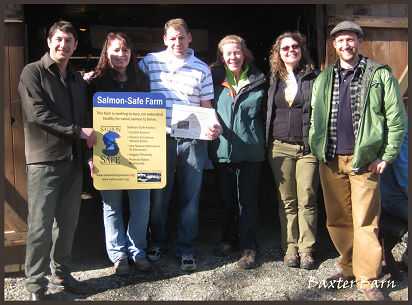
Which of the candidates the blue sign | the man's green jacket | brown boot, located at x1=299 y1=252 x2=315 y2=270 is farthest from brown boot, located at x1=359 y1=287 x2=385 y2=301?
the blue sign

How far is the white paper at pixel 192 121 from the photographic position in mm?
3840

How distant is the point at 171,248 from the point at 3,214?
1.59m

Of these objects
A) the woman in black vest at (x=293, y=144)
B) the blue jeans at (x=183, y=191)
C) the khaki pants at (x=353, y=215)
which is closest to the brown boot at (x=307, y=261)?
the woman in black vest at (x=293, y=144)

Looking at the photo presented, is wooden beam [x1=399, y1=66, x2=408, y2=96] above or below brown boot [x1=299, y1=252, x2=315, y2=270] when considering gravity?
above

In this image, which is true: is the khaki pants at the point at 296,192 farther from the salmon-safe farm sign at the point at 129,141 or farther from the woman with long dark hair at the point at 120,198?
the woman with long dark hair at the point at 120,198

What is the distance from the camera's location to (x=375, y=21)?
4.29 meters

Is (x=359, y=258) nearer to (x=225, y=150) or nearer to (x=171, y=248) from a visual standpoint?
(x=225, y=150)

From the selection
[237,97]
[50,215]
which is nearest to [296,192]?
[237,97]

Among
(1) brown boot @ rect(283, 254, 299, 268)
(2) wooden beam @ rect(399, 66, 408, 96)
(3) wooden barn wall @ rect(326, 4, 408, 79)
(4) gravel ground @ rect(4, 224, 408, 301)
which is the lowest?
(4) gravel ground @ rect(4, 224, 408, 301)

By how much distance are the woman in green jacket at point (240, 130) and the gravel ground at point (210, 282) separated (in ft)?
0.77

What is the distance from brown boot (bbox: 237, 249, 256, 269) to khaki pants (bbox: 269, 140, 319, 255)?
32cm

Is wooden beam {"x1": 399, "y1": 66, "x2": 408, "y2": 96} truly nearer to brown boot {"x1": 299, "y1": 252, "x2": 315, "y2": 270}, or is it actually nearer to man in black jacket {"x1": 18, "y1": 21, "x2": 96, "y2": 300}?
brown boot {"x1": 299, "y1": 252, "x2": 315, "y2": 270}

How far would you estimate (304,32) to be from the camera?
5195 mm

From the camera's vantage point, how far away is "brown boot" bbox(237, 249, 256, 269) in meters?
4.19
